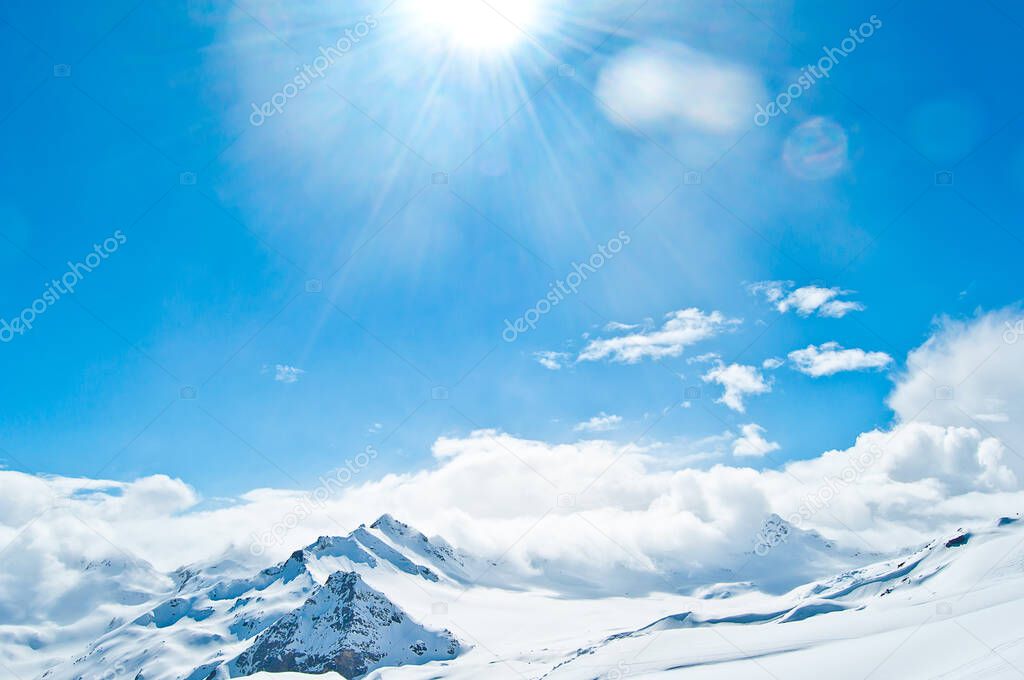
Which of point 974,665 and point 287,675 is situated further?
point 287,675

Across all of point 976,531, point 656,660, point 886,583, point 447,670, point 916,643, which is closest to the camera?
point 916,643

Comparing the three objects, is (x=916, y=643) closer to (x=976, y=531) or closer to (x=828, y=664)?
(x=828, y=664)

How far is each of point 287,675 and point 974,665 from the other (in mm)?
59562

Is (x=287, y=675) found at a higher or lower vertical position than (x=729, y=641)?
higher

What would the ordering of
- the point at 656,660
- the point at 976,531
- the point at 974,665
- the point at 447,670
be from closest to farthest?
the point at 974,665 < the point at 656,660 < the point at 447,670 < the point at 976,531

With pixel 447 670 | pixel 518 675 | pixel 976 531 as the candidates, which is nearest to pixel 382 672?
pixel 447 670

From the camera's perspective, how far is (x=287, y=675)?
6184 cm

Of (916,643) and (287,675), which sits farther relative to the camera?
(287,675)

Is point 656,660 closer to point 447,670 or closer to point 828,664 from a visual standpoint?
point 828,664

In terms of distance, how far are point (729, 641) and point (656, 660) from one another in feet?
28.7

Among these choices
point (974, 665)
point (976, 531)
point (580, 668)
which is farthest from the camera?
point (976, 531)

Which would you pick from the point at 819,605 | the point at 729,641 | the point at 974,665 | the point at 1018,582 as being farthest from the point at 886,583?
the point at 974,665

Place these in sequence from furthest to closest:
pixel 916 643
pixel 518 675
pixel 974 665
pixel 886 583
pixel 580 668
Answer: pixel 886 583
pixel 518 675
pixel 580 668
pixel 916 643
pixel 974 665

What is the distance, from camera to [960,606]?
207 feet
